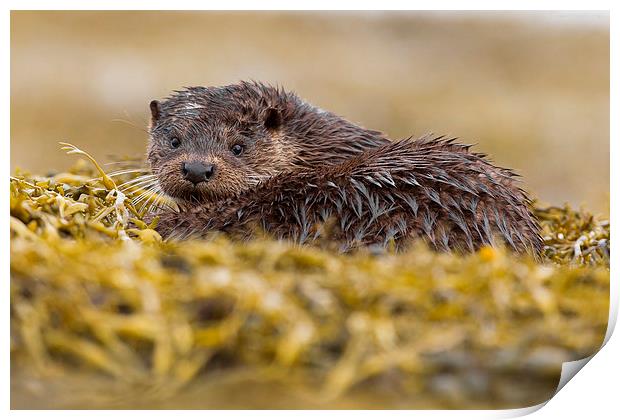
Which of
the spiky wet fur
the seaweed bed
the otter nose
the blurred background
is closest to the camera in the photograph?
the seaweed bed

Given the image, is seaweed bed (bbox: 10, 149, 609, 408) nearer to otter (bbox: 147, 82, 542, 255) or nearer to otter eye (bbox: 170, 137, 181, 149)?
otter (bbox: 147, 82, 542, 255)

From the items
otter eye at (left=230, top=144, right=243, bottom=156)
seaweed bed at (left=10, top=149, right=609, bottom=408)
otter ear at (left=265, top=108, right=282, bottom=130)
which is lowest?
seaweed bed at (left=10, top=149, right=609, bottom=408)

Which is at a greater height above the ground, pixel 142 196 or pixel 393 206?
pixel 142 196

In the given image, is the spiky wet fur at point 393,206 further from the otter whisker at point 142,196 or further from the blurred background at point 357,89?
the blurred background at point 357,89

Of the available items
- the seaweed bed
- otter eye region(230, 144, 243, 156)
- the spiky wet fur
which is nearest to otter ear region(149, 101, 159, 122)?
otter eye region(230, 144, 243, 156)

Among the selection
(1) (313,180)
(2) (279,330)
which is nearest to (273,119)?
(1) (313,180)

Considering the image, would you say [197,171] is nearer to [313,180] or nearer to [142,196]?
[142,196]
